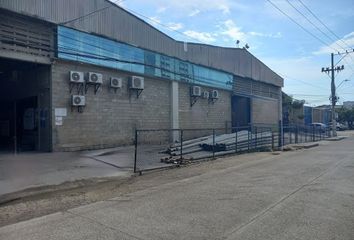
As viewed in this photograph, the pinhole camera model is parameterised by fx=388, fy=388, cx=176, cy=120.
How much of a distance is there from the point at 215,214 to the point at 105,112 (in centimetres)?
1541

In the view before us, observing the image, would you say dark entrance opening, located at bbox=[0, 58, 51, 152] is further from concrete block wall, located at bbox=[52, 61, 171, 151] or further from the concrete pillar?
the concrete pillar

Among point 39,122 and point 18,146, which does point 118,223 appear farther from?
point 18,146

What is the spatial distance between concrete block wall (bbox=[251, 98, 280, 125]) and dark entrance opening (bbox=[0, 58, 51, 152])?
77.0ft

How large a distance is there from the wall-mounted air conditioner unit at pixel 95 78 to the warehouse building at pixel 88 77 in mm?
57

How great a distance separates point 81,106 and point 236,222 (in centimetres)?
1467

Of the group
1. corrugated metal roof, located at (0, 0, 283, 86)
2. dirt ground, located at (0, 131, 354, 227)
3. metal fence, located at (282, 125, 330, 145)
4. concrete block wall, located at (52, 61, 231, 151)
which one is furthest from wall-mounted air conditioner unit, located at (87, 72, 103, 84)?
metal fence, located at (282, 125, 330, 145)

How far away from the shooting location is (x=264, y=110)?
42031 millimetres

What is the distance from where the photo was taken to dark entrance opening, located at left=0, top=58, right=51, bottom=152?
19.0 m

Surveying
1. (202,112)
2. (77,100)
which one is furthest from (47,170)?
(202,112)

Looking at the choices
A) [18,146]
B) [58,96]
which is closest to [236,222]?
[58,96]

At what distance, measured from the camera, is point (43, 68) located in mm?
18953

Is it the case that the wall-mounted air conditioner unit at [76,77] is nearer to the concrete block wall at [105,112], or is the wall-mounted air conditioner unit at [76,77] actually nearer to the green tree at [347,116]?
the concrete block wall at [105,112]

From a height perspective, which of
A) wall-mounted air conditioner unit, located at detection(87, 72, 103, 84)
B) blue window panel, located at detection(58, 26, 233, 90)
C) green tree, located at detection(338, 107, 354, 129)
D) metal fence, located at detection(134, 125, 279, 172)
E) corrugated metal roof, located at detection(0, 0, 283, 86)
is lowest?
metal fence, located at detection(134, 125, 279, 172)

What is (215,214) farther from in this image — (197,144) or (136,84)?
(136,84)
